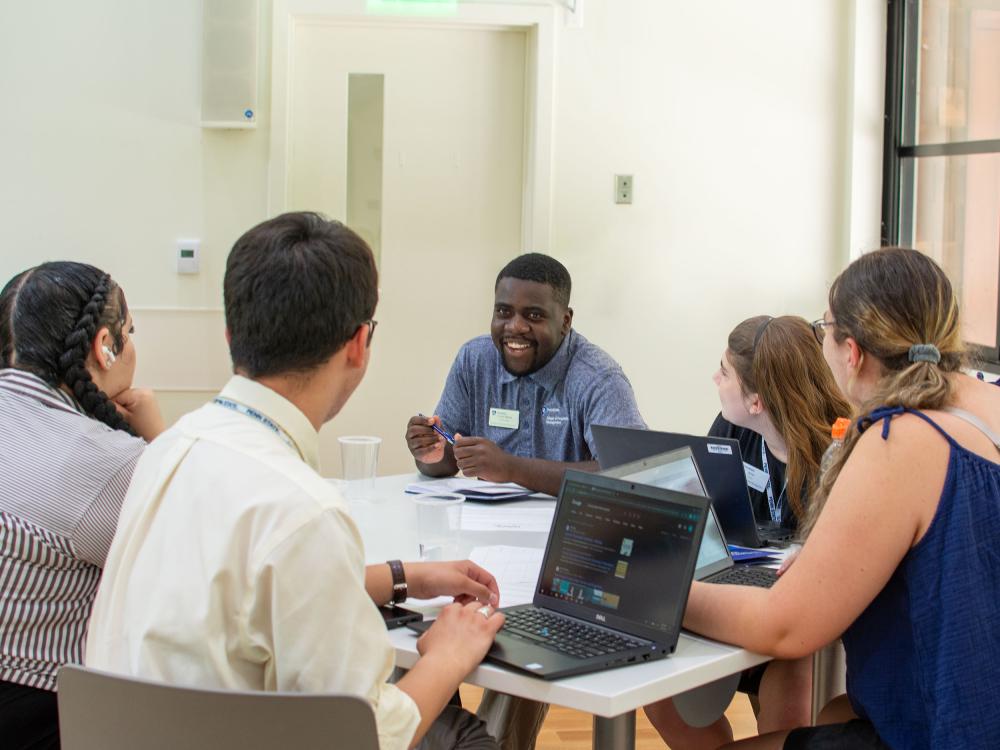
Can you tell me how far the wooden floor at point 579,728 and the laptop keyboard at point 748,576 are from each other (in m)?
1.09

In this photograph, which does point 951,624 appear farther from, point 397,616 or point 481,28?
point 481,28

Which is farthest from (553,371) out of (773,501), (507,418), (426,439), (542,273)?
(773,501)

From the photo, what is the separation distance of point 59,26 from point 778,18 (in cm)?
305

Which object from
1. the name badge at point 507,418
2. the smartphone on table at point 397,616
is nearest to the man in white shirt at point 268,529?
the smartphone on table at point 397,616

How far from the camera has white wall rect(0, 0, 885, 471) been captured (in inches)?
170

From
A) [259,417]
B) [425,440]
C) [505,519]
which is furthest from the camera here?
[425,440]

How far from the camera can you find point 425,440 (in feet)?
9.22

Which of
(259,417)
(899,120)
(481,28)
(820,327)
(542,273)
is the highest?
(481,28)

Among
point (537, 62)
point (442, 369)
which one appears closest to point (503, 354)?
point (442, 369)

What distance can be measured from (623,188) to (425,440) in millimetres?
2100

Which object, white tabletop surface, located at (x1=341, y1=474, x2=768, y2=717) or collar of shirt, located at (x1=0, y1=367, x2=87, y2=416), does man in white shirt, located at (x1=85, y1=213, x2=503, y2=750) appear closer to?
white tabletop surface, located at (x1=341, y1=474, x2=768, y2=717)

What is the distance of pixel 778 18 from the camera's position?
14.9 ft

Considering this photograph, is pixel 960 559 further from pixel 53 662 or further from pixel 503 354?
pixel 503 354

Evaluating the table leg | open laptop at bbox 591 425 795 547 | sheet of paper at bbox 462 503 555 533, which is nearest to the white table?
the table leg
